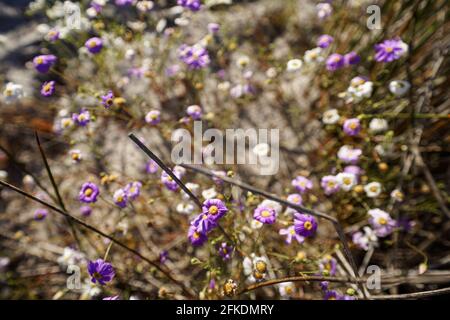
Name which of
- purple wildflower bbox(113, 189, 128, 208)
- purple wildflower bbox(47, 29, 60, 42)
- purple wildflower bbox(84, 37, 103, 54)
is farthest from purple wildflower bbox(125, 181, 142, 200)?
Result: purple wildflower bbox(47, 29, 60, 42)

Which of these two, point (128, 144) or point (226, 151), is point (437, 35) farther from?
point (128, 144)

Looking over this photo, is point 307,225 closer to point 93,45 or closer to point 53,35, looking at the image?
point 93,45

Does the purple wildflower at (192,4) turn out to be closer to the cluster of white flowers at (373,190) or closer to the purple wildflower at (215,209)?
the purple wildflower at (215,209)

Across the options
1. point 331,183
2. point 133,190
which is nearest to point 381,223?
point 331,183

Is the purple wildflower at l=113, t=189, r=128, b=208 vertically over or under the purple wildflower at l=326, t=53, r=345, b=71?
under

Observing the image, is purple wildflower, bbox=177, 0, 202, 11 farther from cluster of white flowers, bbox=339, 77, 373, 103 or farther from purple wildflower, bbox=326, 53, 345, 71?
cluster of white flowers, bbox=339, 77, 373, 103
